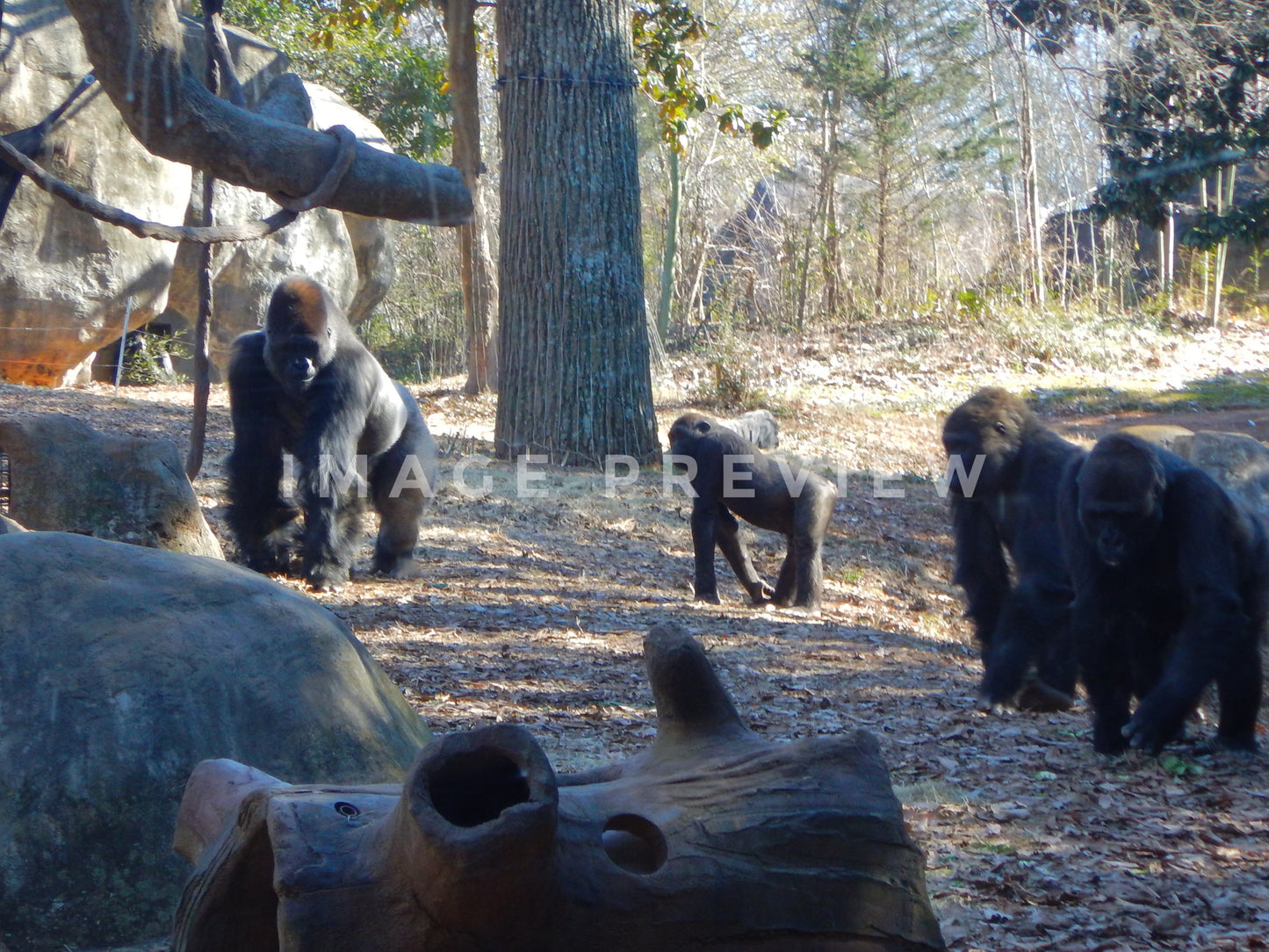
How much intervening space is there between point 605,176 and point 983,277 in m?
11.7

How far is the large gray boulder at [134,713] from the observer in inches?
98.1

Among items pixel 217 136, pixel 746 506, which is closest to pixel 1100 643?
pixel 746 506

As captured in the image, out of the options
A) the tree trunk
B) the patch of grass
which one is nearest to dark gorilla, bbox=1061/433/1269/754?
the tree trunk

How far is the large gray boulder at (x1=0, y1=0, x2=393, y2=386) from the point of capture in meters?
12.5

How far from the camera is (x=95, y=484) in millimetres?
5559

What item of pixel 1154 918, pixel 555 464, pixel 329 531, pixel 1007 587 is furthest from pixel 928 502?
pixel 1154 918

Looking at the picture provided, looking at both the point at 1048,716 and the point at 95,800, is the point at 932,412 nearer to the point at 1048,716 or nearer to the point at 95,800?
the point at 1048,716

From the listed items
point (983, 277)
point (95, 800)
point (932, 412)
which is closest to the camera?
point (95, 800)

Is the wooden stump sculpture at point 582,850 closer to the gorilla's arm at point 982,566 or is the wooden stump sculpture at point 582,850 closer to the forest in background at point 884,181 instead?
the gorilla's arm at point 982,566

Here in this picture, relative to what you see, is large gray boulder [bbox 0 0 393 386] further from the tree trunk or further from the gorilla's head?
the gorilla's head

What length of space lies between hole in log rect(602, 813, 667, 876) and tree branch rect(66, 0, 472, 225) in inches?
86.2

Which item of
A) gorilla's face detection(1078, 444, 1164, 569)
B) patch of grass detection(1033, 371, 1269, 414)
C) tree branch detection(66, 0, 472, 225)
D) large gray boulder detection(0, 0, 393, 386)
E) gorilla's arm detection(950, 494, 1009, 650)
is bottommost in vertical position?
gorilla's arm detection(950, 494, 1009, 650)

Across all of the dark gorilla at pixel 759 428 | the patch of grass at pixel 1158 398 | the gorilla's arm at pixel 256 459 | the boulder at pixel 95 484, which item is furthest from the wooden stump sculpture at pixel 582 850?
the patch of grass at pixel 1158 398

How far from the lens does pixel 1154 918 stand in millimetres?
2682
